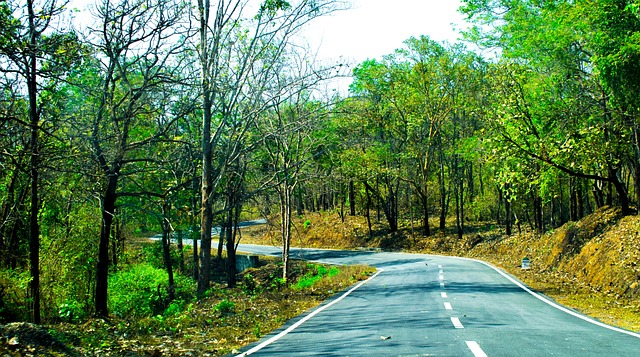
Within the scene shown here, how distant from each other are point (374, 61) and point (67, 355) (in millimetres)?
38305

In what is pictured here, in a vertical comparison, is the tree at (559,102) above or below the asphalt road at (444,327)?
above

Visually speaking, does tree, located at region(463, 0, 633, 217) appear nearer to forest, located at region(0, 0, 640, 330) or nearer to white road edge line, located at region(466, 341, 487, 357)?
forest, located at region(0, 0, 640, 330)

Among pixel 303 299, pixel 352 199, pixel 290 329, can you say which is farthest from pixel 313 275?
pixel 352 199

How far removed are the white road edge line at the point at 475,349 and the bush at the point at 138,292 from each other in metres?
18.0

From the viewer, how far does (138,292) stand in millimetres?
25406

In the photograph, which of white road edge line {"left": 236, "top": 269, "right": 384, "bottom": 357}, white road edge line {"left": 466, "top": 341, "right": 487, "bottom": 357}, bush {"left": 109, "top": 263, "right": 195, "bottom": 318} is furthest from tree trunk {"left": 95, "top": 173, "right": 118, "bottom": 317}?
white road edge line {"left": 466, "top": 341, "right": 487, "bottom": 357}

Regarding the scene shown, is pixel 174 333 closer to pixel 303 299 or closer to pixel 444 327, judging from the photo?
pixel 444 327

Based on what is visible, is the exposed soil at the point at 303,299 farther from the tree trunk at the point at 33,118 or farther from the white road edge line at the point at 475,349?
the white road edge line at the point at 475,349

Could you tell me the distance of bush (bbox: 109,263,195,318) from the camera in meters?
24.4

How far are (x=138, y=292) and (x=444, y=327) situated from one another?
61.5ft

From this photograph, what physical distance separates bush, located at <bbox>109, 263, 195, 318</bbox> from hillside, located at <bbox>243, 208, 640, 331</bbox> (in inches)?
259

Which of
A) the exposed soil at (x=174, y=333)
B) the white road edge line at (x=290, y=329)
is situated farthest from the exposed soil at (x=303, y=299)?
the white road edge line at (x=290, y=329)

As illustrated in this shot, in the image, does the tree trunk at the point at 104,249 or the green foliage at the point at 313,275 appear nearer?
the tree trunk at the point at 104,249

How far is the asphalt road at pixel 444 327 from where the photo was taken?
8.16 metres
